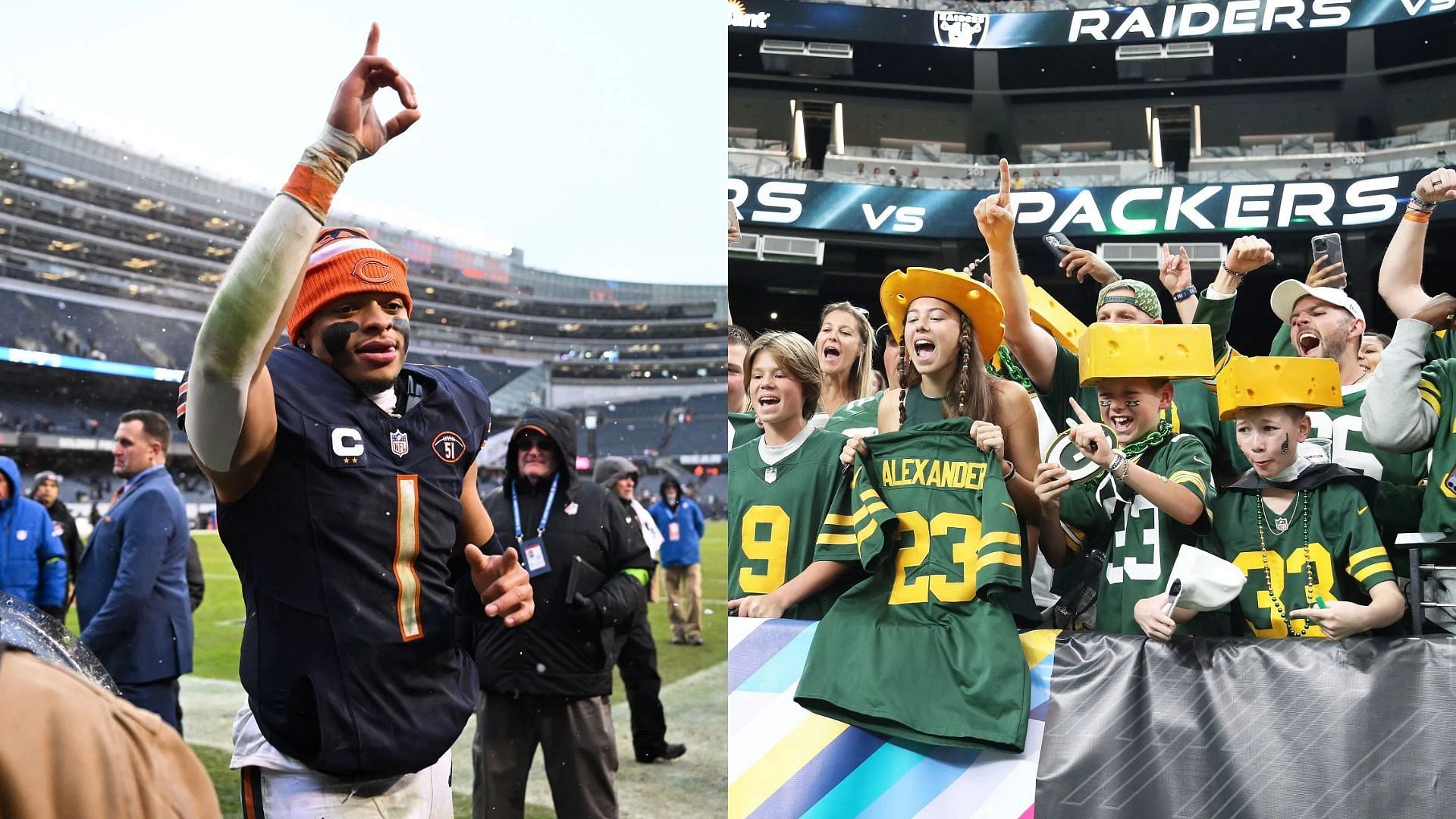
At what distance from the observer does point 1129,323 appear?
3123 mm

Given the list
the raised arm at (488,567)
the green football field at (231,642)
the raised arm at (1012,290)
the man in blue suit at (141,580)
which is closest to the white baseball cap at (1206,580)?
the raised arm at (1012,290)

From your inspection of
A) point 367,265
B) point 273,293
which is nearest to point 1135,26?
point 367,265

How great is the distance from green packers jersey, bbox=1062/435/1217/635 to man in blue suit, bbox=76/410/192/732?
2975 millimetres

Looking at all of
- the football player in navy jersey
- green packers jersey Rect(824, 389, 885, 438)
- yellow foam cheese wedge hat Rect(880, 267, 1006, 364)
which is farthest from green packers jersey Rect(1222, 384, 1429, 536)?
the football player in navy jersey

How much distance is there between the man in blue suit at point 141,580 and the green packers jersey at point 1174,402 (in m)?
2.96

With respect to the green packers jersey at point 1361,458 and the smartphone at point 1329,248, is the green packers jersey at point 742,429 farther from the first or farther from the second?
the smartphone at point 1329,248

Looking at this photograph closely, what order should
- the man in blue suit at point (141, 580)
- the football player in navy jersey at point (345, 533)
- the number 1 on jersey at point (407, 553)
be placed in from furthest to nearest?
the man in blue suit at point (141, 580) < the number 1 on jersey at point (407, 553) < the football player in navy jersey at point (345, 533)

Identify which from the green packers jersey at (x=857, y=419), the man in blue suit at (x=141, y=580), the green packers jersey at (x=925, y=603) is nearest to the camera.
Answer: the green packers jersey at (x=925, y=603)

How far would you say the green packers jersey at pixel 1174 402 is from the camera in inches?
121

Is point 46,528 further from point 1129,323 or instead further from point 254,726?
point 1129,323

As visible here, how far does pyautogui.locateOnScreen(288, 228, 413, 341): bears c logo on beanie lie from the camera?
185 cm

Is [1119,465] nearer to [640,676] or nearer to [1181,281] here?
[1181,281]

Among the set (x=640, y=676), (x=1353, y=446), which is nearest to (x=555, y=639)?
(x=640, y=676)

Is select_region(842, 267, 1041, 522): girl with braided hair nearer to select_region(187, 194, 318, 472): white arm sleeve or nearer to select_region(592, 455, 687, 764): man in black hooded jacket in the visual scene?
select_region(592, 455, 687, 764): man in black hooded jacket
